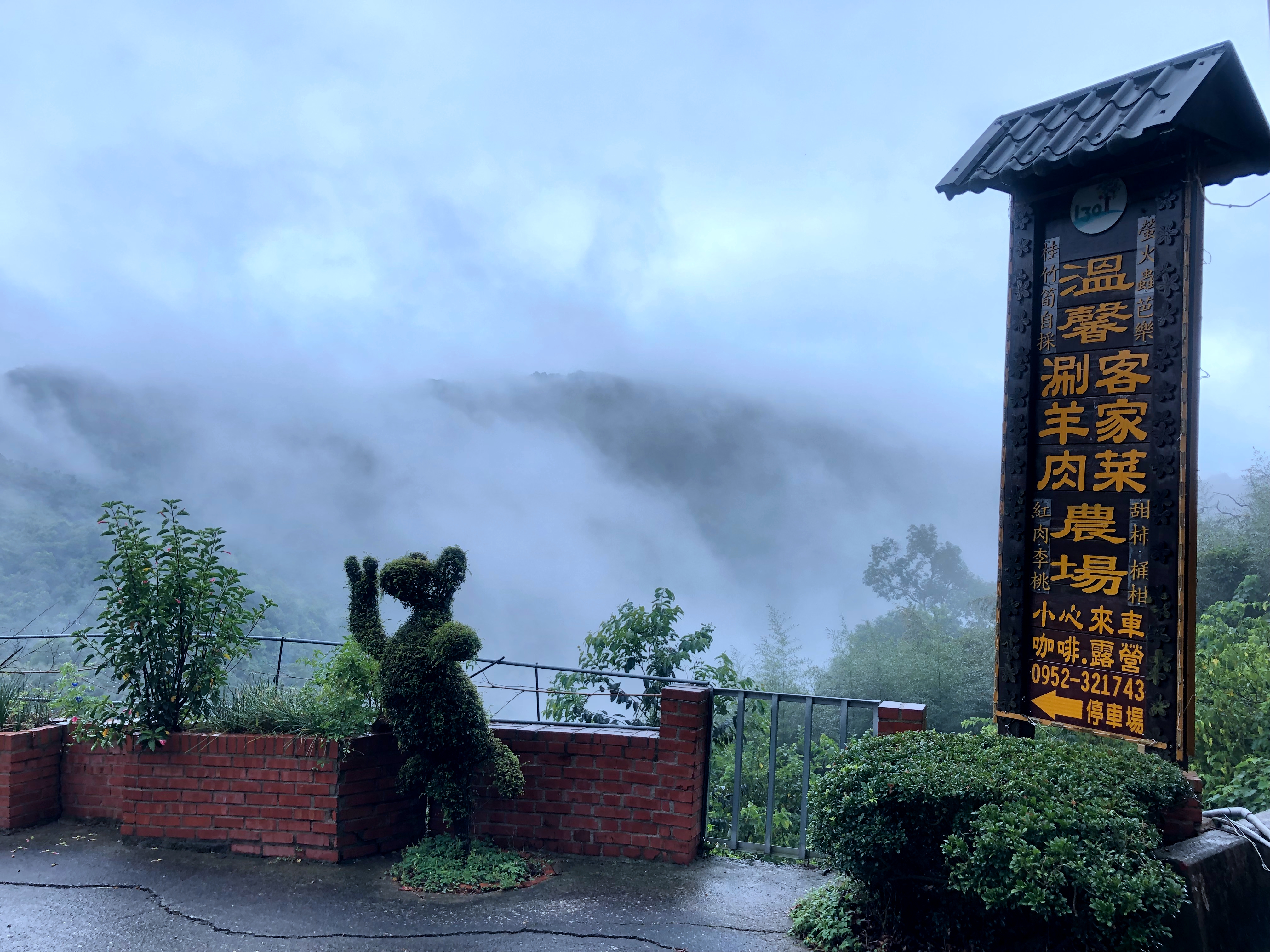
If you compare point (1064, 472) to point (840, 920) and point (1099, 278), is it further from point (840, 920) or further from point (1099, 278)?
point (840, 920)

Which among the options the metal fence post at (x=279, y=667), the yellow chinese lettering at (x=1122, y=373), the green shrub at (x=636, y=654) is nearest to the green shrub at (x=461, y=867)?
the metal fence post at (x=279, y=667)

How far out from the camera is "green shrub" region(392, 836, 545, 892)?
441 cm

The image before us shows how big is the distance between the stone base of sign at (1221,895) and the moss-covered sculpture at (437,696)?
120 inches

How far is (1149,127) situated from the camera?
4.05m

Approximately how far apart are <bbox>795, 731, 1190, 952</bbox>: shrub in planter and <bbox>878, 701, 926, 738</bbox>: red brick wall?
659 mm

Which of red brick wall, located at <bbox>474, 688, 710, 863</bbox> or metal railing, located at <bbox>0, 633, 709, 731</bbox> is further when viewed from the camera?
metal railing, located at <bbox>0, 633, 709, 731</bbox>

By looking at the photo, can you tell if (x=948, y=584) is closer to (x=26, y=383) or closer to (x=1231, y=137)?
(x=1231, y=137)

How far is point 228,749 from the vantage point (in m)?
4.95

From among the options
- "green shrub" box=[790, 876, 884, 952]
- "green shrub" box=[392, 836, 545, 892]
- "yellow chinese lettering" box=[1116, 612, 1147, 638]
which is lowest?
Result: "green shrub" box=[392, 836, 545, 892]

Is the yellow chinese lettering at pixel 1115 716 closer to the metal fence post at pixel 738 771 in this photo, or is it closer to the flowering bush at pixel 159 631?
the metal fence post at pixel 738 771

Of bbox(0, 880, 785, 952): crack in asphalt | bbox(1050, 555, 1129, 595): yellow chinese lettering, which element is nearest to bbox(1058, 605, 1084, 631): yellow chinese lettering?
bbox(1050, 555, 1129, 595): yellow chinese lettering

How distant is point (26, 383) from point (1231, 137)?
80.3 m

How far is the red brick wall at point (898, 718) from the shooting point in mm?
4660

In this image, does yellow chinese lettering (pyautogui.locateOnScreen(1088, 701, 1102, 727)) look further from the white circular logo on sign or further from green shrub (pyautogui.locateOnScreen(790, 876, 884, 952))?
the white circular logo on sign
